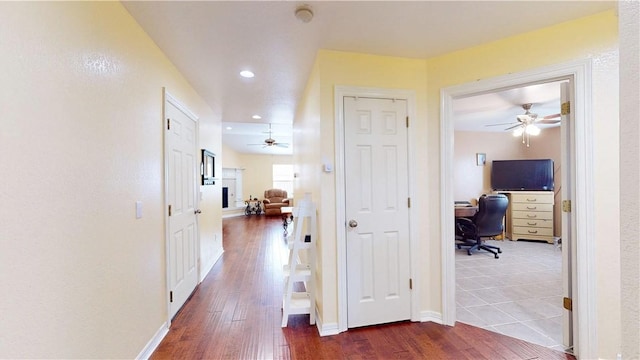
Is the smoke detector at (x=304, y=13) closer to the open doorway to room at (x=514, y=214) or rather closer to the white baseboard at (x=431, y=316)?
the open doorway to room at (x=514, y=214)

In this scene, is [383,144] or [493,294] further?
[493,294]

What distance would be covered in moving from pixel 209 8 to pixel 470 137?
576 centimetres

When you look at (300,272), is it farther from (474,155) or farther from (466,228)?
(474,155)

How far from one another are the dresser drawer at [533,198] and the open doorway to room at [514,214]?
16mm

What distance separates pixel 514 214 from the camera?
5176mm

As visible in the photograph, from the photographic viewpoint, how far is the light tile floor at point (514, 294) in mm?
2179

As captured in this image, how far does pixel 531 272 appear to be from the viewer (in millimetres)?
3424

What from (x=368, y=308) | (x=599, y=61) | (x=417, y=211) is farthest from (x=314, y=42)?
(x=368, y=308)

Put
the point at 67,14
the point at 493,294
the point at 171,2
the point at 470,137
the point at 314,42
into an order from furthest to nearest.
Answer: the point at 470,137 < the point at 493,294 < the point at 314,42 < the point at 171,2 < the point at 67,14

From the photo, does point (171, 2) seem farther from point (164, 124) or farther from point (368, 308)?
point (368, 308)

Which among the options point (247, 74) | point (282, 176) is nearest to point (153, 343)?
point (247, 74)

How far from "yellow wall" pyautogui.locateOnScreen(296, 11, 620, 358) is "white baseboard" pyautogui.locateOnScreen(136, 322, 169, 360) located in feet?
4.29

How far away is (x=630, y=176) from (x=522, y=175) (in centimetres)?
588

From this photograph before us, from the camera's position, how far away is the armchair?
9578mm
